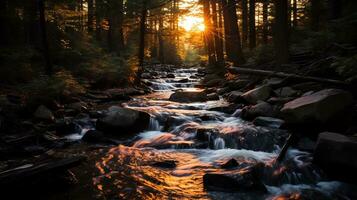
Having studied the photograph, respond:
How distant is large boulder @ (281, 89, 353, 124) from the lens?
25.1 feet

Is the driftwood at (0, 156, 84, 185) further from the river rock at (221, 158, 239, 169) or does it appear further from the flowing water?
the river rock at (221, 158, 239, 169)

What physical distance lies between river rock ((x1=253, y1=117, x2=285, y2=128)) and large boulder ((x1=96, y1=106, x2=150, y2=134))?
11.9 ft

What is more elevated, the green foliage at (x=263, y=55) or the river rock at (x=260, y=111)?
the green foliage at (x=263, y=55)

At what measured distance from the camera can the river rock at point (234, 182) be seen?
594 centimetres

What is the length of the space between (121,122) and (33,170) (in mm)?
4655

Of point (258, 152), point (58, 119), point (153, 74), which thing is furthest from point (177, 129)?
point (153, 74)

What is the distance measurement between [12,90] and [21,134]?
4.11 metres

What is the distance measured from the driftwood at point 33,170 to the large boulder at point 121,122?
13.2 ft

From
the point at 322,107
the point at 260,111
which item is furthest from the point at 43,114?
the point at 322,107

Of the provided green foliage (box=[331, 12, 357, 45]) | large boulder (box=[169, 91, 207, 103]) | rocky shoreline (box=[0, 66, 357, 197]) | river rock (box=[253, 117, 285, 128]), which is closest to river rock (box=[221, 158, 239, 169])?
rocky shoreline (box=[0, 66, 357, 197])

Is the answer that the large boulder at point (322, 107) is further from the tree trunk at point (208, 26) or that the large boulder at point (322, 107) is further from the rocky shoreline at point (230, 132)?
the tree trunk at point (208, 26)

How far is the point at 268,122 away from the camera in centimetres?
950

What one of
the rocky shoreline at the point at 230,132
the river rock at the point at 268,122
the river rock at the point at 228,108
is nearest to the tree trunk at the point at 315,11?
the rocky shoreline at the point at 230,132

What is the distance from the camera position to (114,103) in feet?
49.5
